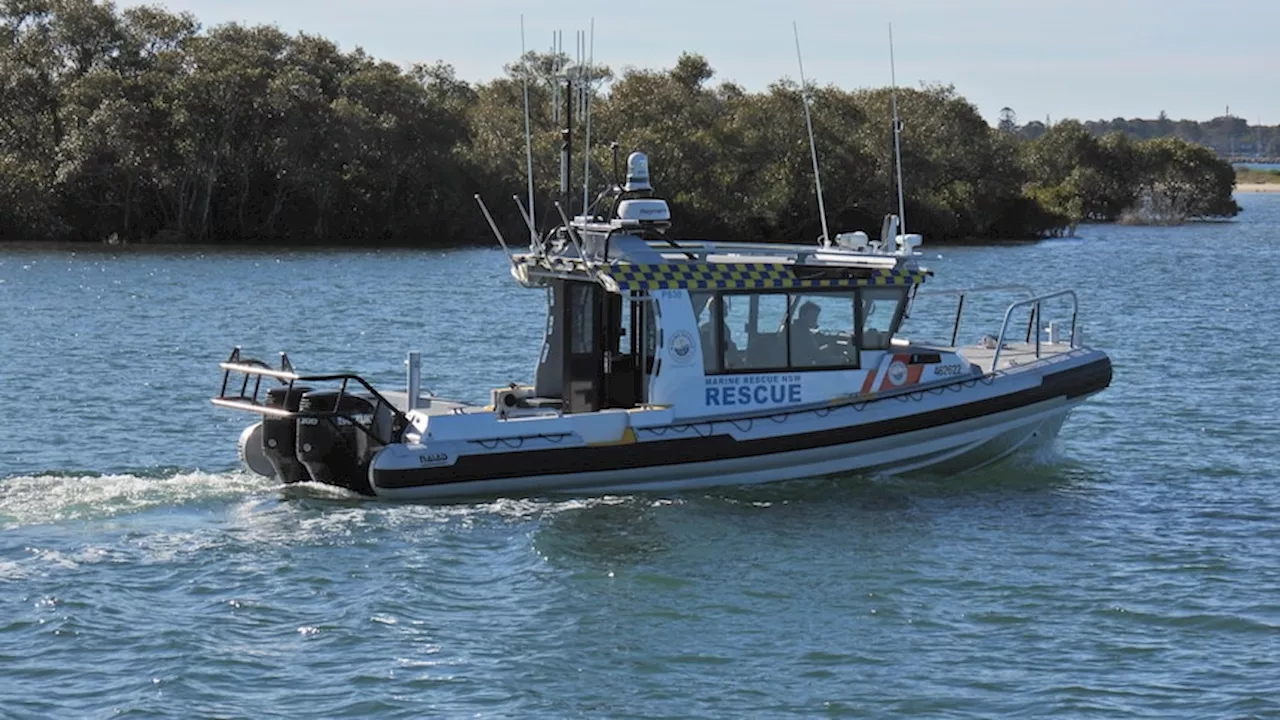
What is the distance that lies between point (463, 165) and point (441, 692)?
6012 centimetres

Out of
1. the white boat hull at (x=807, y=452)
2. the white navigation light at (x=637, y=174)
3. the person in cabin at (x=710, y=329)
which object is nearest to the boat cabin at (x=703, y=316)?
the person in cabin at (x=710, y=329)

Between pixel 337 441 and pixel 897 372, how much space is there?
17.4 feet

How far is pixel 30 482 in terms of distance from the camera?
17094 mm

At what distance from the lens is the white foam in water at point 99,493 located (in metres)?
15.9

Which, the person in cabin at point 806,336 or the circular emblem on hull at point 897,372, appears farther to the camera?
the circular emblem on hull at point 897,372

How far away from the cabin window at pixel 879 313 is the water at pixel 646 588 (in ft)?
4.53

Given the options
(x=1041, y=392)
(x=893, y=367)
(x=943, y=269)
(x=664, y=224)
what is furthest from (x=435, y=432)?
(x=943, y=269)

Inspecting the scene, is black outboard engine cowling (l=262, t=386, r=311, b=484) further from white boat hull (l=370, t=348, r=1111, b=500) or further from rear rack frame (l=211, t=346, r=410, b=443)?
white boat hull (l=370, t=348, r=1111, b=500)

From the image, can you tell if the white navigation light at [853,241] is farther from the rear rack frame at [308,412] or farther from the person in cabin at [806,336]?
the rear rack frame at [308,412]

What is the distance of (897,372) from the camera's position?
57.5 ft

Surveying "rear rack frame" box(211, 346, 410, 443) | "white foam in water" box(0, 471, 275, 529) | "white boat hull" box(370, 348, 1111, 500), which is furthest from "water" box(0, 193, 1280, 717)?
"rear rack frame" box(211, 346, 410, 443)

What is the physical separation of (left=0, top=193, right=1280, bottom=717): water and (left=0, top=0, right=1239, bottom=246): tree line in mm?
41228

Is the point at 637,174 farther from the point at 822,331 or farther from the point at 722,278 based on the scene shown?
the point at 822,331

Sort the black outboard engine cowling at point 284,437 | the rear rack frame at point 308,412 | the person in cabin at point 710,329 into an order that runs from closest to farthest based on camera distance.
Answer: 1. the rear rack frame at point 308,412
2. the black outboard engine cowling at point 284,437
3. the person in cabin at point 710,329
